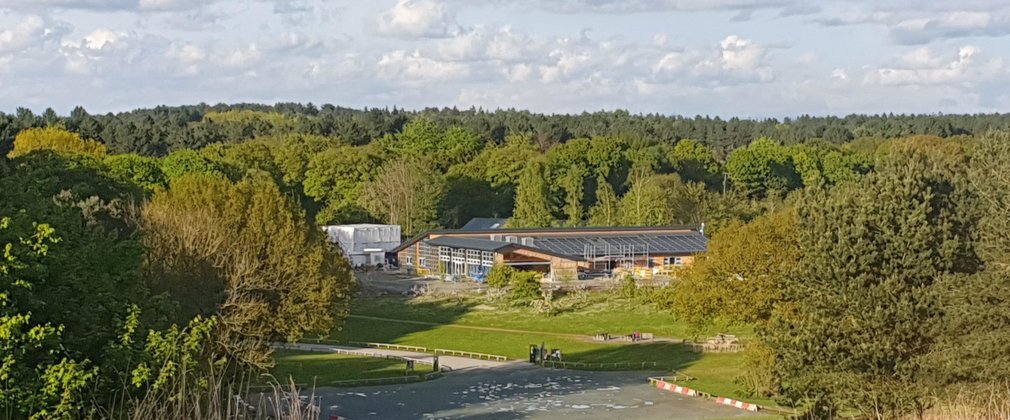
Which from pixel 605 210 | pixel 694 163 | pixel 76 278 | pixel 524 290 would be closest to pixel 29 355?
pixel 76 278

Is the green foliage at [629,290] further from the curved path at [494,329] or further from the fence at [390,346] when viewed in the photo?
the fence at [390,346]

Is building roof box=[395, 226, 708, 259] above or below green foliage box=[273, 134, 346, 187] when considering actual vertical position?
below

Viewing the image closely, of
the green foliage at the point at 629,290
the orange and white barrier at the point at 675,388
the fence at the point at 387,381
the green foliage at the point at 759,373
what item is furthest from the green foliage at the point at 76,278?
the green foliage at the point at 629,290

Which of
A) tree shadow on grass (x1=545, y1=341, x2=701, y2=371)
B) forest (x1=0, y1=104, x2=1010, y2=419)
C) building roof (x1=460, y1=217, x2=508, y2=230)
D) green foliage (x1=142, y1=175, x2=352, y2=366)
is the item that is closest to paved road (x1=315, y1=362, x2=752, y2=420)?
forest (x1=0, y1=104, x2=1010, y2=419)

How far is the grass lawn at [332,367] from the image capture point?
5086 cm

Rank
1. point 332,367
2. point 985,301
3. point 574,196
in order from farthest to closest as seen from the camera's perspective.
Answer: point 574,196 → point 332,367 → point 985,301

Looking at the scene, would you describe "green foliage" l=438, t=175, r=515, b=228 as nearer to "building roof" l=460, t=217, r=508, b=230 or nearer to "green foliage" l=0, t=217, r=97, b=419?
"building roof" l=460, t=217, r=508, b=230

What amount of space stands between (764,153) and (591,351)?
7401cm

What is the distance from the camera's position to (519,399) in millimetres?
45062

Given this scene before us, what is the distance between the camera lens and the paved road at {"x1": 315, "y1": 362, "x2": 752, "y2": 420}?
135 feet

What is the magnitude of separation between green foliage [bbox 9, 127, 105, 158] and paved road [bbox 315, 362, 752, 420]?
75.2 m

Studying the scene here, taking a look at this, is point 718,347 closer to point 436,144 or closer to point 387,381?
point 387,381

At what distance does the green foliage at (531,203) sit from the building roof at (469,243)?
35.9 ft

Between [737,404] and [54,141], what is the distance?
93606 millimetres
